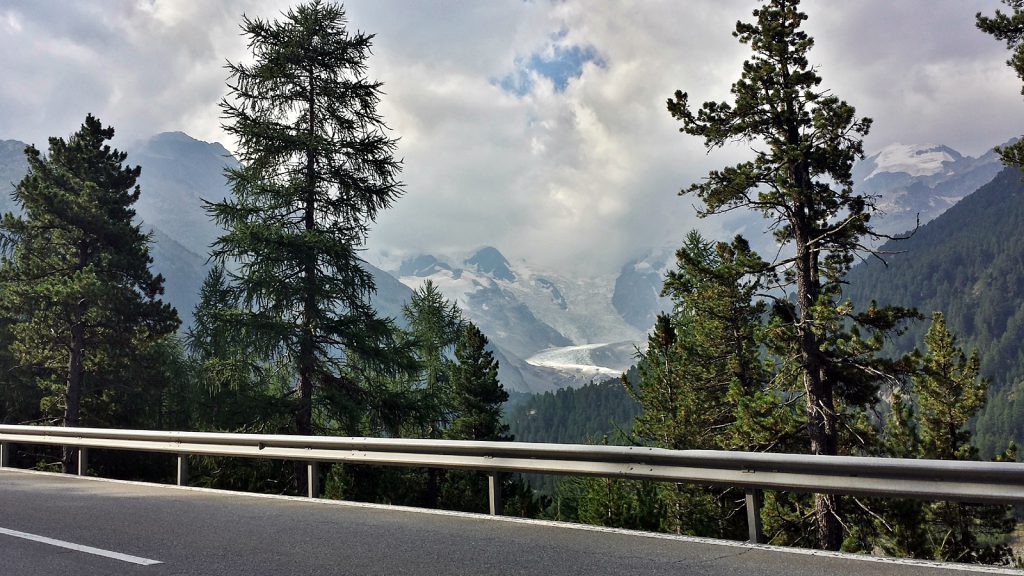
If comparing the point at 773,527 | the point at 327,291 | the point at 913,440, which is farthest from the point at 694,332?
the point at 327,291

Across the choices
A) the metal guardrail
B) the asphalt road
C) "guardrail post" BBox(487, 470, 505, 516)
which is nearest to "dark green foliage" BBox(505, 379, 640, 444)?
the metal guardrail

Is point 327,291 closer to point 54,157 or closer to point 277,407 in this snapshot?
point 277,407

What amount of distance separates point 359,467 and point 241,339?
4600 mm

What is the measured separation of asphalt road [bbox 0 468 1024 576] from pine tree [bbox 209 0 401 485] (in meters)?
7.43

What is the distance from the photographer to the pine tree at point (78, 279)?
76.9ft

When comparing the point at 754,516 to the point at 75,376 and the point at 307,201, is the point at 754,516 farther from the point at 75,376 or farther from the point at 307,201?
the point at 75,376

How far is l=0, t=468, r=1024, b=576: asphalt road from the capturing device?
490 centimetres

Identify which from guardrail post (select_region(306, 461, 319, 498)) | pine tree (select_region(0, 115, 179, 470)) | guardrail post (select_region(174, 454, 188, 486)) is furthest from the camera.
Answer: pine tree (select_region(0, 115, 179, 470))

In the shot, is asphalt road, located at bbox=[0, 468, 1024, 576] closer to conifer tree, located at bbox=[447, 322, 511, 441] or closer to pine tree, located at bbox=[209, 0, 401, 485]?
pine tree, located at bbox=[209, 0, 401, 485]

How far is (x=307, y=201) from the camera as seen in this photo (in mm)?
16125

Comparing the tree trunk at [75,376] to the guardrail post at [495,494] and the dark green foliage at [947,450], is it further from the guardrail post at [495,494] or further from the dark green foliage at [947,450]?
the dark green foliage at [947,450]

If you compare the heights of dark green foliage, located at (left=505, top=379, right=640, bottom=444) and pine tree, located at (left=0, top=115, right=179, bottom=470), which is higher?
pine tree, located at (left=0, top=115, right=179, bottom=470)

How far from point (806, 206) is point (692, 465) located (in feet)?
37.7

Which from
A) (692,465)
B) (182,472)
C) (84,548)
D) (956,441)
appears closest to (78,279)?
(182,472)
